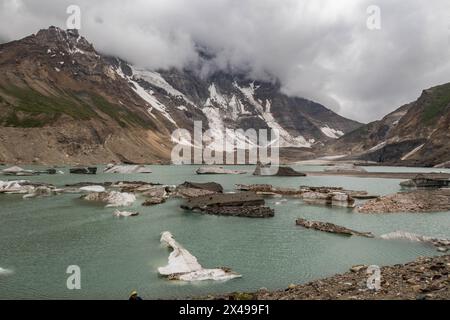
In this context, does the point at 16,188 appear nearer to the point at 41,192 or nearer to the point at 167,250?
the point at 41,192

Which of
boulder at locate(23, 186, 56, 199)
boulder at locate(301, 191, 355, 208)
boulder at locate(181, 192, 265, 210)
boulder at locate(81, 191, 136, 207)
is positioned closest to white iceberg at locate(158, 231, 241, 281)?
boulder at locate(181, 192, 265, 210)

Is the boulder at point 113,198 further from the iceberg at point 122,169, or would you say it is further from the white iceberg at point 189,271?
the iceberg at point 122,169

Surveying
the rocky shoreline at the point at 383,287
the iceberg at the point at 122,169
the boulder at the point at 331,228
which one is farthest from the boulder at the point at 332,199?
the iceberg at the point at 122,169

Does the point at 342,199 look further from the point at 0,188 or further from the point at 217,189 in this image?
the point at 0,188

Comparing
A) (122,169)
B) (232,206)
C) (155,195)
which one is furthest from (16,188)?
(122,169)

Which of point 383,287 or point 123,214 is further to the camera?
point 123,214

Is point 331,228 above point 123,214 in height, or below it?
below
